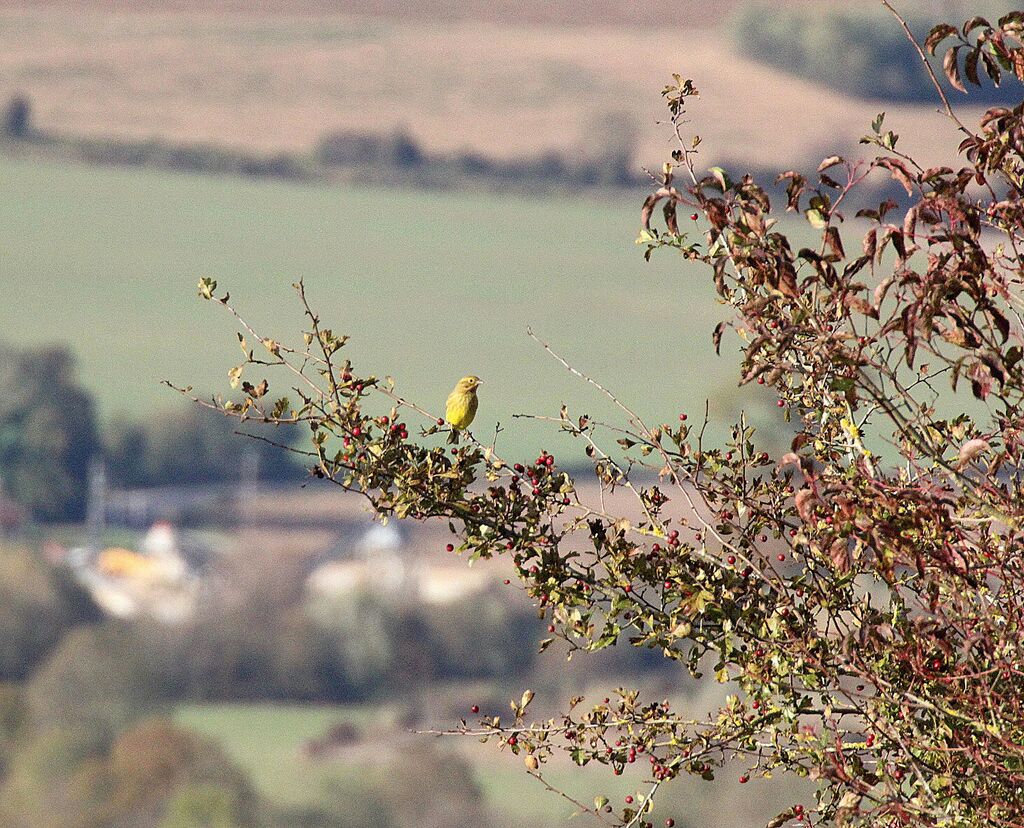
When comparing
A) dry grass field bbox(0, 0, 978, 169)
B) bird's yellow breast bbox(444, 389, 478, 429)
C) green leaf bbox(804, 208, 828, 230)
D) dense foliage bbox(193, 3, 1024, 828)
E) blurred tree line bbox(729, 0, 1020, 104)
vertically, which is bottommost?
dry grass field bbox(0, 0, 978, 169)

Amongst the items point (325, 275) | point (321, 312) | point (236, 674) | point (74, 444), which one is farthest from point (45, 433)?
point (236, 674)

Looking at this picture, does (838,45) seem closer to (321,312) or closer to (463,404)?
(321,312)

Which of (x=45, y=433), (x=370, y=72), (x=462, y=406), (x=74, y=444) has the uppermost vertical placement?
(x=462, y=406)

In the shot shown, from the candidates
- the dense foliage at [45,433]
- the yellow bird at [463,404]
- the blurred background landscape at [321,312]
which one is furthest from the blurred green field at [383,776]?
the yellow bird at [463,404]

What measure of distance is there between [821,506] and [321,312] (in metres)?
103

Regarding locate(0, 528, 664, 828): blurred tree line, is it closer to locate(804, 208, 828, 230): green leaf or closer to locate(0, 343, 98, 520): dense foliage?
locate(0, 343, 98, 520): dense foliage

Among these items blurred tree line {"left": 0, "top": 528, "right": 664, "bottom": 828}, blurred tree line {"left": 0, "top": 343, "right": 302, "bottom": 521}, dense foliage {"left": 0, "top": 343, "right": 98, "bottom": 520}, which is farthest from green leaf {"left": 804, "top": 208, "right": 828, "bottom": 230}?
dense foliage {"left": 0, "top": 343, "right": 98, "bottom": 520}

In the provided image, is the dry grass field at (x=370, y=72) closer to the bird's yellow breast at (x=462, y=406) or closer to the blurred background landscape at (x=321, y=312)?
the blurred background landscape at (x=321, y=312)

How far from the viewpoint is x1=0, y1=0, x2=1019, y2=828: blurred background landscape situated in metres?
89.5

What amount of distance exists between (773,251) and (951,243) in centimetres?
39

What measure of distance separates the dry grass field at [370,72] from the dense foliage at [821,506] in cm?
10906

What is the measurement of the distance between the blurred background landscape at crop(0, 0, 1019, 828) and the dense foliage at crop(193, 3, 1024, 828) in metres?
72.2

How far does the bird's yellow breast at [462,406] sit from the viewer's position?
748cm

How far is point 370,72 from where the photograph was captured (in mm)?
122250
